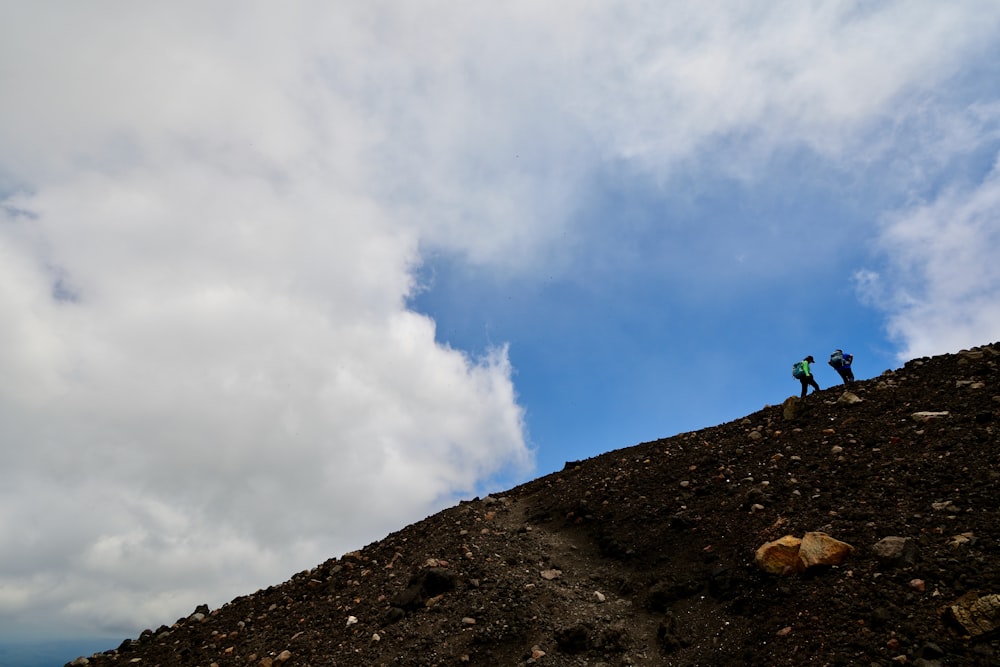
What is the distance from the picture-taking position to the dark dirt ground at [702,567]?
7.72m

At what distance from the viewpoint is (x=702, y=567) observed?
1014cm

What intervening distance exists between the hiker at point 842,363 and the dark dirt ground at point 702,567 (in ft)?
8.69

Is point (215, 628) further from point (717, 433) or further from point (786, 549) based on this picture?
point (717, 433)

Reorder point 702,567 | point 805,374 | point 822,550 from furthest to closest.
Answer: point 805,374
point 702,567
point 822,550

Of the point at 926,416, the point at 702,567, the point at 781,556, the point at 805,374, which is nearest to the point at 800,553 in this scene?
the point at 781,556

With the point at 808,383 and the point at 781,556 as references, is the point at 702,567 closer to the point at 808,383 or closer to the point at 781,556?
the point at 781,556

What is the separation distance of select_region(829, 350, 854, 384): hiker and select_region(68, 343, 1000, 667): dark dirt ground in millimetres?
Result: 2648

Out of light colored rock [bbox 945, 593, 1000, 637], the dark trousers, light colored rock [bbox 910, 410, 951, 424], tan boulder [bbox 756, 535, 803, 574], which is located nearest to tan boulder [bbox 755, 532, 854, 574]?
tan boulder [bbox 756, 535, 803, 574]

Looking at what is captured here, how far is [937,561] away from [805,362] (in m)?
11.1

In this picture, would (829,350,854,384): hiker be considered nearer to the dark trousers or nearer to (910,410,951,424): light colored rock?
the dark trousers

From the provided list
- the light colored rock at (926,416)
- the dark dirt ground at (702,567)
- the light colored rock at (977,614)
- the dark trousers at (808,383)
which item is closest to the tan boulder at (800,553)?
the dark dirt ground at (702,567)

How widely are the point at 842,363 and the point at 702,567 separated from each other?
11615 mm

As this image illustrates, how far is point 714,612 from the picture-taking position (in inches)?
356

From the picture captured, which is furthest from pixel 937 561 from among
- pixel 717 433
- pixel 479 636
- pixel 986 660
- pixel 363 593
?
pixel 363 593
